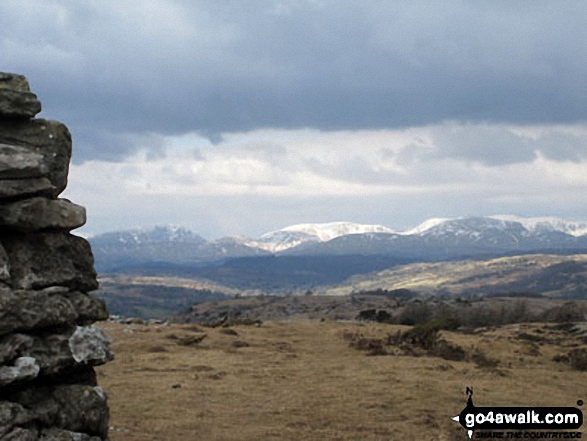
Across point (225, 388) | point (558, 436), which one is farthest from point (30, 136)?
point (558, 436)

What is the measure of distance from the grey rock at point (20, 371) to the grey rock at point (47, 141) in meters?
4.96

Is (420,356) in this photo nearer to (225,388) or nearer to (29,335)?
(225,388)

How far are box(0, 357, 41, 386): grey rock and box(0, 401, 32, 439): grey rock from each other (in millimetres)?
579

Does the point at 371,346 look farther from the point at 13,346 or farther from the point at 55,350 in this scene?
the point at 13,346

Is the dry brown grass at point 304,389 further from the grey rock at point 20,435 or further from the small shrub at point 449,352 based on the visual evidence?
the grey rock at point 20,435

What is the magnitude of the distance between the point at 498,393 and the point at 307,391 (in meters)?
9.21

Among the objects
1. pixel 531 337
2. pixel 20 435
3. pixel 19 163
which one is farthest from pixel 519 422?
pixel 531 337

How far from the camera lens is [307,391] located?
30000mm

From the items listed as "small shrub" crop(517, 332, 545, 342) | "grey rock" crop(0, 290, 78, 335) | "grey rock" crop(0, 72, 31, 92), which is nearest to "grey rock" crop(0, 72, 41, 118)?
"grey rock" crop(0, 72, 31, 92)

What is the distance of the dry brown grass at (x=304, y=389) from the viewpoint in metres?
23.1

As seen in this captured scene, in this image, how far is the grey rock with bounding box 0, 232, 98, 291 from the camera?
1670cm

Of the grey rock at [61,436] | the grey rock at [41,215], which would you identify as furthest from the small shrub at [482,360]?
the grey rock at [41,215]

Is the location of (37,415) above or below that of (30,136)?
below

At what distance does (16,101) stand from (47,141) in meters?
1.41
